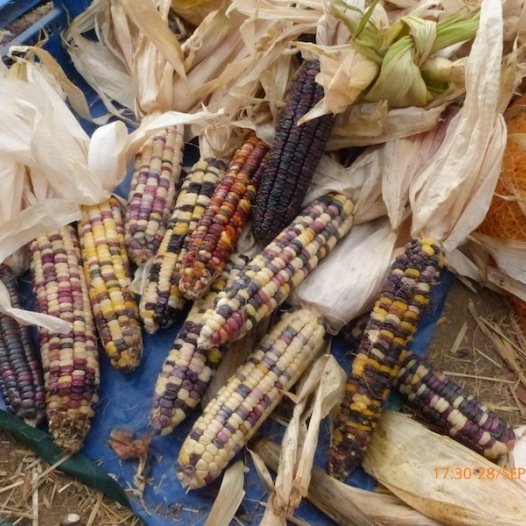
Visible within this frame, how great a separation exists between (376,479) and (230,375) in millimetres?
474

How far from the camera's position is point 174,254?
77.9 inches

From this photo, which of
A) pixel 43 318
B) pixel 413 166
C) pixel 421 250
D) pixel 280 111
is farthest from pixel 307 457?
pixel 280 111

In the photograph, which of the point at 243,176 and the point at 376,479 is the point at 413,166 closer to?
the point at 243,176

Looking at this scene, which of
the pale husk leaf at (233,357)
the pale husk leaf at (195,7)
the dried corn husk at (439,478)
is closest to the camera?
the dried corn husk at (439,478)

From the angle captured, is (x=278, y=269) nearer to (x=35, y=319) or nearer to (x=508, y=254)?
(x=35, y=319)

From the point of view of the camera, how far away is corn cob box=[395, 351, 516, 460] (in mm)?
1796

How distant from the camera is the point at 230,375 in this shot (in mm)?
1884

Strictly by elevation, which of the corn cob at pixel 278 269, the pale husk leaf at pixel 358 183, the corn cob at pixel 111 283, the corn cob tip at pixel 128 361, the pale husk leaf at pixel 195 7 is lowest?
the corn cob tip at pixel 128 361

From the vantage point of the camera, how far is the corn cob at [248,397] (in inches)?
66.5

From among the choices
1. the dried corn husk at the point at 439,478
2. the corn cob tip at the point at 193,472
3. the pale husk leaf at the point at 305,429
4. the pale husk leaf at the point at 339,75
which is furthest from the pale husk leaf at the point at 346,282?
the corn cob tip at the point at 193,472

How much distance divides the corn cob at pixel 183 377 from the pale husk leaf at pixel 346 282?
231 mm

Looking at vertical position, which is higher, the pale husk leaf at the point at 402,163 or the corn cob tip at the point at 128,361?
the pale husk leaf at the point at 402,163

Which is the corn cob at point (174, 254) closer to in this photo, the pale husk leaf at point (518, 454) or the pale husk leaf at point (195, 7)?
the pale husk leaf at point (195, 7)

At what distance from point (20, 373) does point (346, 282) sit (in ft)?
3.05
